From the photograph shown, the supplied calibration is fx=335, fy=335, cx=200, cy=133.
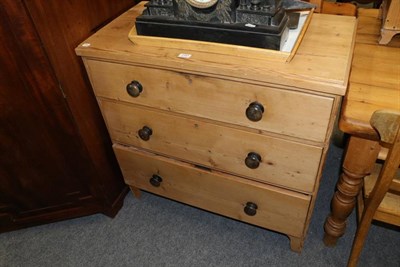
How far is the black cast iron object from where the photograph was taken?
0.95 meters

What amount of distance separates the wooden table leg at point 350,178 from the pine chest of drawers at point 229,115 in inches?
4.2

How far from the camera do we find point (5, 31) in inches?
39.3

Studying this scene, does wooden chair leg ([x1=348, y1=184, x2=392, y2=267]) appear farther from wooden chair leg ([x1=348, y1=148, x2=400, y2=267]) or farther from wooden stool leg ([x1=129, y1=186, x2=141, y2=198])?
wooden stool leg ([x1=129, y1=186, x2=141, y2=198])

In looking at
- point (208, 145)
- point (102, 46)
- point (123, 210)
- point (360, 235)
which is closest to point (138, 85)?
point (102, 46)

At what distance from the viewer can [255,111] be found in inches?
38.5

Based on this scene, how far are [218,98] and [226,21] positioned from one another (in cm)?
23

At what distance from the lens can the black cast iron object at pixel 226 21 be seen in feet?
3.12

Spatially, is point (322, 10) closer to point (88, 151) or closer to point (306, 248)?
point (306, 248)

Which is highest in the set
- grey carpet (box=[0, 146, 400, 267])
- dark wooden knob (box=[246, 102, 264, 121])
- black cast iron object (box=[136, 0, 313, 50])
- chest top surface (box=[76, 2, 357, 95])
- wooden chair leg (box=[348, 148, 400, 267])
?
black cast iron object (box=[136, 0, 313, 50])

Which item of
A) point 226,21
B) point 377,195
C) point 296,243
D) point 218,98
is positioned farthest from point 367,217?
point 226,21

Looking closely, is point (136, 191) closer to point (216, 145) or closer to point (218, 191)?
point (218, 191)

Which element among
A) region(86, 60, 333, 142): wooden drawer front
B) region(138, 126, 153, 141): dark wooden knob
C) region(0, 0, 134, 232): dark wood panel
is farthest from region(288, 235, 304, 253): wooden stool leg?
region(0, 0, 134, 232): dark wood panel

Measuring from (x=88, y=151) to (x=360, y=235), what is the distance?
3.43ft

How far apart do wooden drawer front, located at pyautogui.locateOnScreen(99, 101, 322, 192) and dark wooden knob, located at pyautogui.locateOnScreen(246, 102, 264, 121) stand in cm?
9
